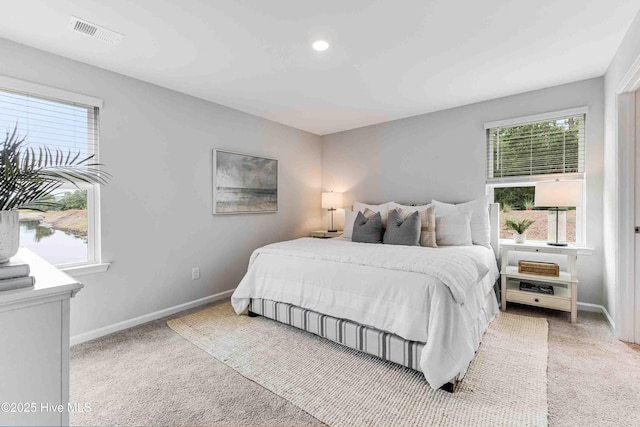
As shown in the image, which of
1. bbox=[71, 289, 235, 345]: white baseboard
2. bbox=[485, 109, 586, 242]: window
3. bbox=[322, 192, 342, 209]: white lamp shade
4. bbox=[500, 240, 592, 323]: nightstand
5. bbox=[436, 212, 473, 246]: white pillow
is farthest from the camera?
bbox=[322, 192, 342, 209]: white lamp shade

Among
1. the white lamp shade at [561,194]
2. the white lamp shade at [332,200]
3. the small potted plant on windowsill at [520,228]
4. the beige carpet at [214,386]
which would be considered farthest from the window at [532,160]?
the white lamp shade at [332,200]

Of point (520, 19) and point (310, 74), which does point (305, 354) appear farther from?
point (520, 19)

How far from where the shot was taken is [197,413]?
167cm

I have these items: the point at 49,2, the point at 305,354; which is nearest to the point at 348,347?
the point at 305,354

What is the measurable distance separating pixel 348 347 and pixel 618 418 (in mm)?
1544

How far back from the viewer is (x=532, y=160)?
11.0 feet

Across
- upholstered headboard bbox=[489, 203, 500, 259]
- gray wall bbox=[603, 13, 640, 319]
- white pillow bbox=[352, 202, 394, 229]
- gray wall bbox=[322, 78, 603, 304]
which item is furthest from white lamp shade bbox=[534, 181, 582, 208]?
white pillow bbox=[352, 202, 394, 229]

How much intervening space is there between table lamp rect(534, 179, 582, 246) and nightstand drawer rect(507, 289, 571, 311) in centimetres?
54

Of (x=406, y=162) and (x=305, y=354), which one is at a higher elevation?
(x=406, y=162)

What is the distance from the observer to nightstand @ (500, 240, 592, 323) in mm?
2803

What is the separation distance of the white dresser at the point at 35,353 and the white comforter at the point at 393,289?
5.38 feet

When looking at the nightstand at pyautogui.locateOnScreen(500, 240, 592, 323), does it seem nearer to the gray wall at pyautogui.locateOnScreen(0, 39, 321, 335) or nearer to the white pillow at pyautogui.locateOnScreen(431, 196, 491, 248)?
the white pillow at pyautogui.locateOnScreen(431, 196, 491, 248)

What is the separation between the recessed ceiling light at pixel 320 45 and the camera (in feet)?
7.41

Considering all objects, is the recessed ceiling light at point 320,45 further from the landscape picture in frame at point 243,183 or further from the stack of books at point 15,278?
the stack of books at point 15,278
